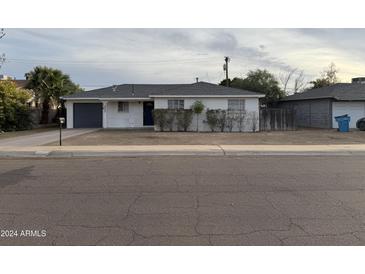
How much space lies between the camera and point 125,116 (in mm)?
29016

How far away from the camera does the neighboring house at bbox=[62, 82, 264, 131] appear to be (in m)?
25.0

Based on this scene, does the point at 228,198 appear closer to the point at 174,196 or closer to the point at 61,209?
the point at 174,196

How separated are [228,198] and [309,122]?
26.8m

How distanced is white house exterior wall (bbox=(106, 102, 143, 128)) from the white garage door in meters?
15.4

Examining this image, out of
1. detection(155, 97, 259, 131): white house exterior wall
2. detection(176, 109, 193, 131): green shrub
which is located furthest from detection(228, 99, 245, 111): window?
detection(176, 109, 193, 131): green shrub

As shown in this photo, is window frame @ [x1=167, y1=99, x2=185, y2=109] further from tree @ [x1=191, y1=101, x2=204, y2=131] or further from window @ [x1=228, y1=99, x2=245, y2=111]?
window @ [x1=228, y1=99, x2=245, y2=111]

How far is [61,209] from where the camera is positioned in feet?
18.7

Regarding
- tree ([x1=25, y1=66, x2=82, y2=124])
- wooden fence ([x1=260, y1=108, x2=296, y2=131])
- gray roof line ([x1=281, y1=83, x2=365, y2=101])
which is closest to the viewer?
wooden fence ([x1=260, y1=108, x2=296, y2=131])

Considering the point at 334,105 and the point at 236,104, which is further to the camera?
the point at 334,105

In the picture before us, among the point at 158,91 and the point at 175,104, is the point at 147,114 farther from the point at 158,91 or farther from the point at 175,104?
the point at 175,104

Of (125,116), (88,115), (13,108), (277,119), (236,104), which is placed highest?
(236,104)

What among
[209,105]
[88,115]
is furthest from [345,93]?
[88,115]

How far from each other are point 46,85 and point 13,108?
8.18 meters

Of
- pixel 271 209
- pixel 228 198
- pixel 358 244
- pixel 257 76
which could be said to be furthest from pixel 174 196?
pixel 257 76
